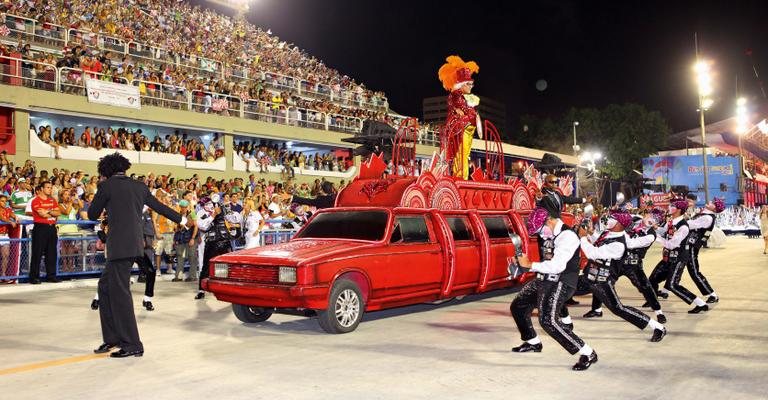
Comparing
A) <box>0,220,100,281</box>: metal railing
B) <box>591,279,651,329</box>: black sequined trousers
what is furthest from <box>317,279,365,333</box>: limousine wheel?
<box>0,220,100,281</box>: metal railing

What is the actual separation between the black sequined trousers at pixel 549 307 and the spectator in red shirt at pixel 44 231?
955 cm

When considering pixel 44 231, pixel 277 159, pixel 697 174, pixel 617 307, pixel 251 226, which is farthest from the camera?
pixel 697 174

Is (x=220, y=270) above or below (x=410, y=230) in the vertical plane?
below

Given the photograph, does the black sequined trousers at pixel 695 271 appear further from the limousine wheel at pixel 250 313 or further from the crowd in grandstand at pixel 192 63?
the crowd in grandstand at pixel 192 63

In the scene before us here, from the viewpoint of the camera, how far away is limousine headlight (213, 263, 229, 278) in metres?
8.00

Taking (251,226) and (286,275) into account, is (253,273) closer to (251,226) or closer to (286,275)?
(286,275)

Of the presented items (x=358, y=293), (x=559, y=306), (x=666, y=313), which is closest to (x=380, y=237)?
(x=358, y=293)

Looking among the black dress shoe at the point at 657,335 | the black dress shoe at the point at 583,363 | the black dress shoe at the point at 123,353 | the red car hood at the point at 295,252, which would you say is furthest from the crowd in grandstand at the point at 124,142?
the black dress shoe at the point at 583,363

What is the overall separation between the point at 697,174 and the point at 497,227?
49.4 m

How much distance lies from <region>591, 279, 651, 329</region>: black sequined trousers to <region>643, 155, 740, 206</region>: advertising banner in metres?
43.0

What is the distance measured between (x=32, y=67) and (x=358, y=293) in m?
17.6

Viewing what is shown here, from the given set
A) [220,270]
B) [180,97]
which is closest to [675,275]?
[220,270]

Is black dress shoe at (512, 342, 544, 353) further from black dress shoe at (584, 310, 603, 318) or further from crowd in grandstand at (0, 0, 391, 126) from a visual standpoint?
crowd in grandstand at (0, 0, 391, 126)

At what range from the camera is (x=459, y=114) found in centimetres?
1284
